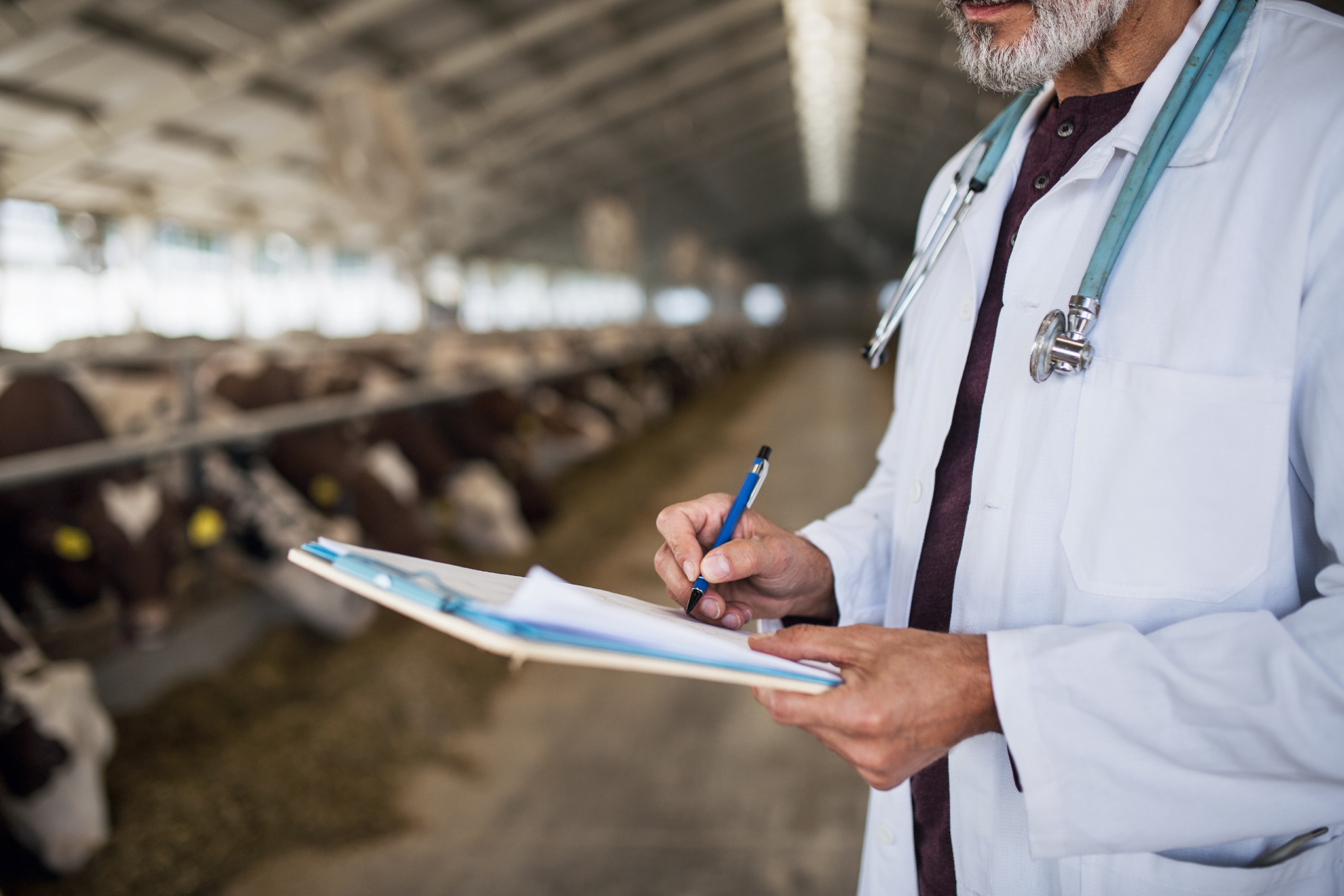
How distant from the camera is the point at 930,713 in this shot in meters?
0.75

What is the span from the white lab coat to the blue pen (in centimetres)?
24

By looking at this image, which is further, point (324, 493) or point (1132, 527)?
point (324, 493)

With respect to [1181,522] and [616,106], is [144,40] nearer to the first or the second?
[616,106]

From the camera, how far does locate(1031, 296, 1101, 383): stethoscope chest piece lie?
82 centimetres

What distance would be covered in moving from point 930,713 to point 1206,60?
0.68 m

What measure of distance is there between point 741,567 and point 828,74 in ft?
62.4

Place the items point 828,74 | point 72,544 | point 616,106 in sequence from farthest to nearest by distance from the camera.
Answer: point 828,74 < point 616,106 < point 72,544

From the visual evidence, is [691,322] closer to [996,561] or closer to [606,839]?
[606,839]

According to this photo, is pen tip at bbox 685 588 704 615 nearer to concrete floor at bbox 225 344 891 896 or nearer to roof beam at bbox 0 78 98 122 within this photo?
concrete floor at bbox 225 344 891 896

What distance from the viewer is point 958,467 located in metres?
1.03

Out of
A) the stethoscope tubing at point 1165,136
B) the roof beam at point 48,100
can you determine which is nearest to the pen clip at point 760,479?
the stethoscope tubing at point 1165,136

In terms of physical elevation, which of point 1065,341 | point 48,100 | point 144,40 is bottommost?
point 1065,341

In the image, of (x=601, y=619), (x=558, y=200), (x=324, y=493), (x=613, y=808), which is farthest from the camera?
(x=558, y=200)

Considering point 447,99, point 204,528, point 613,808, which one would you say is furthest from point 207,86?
point 613,808
